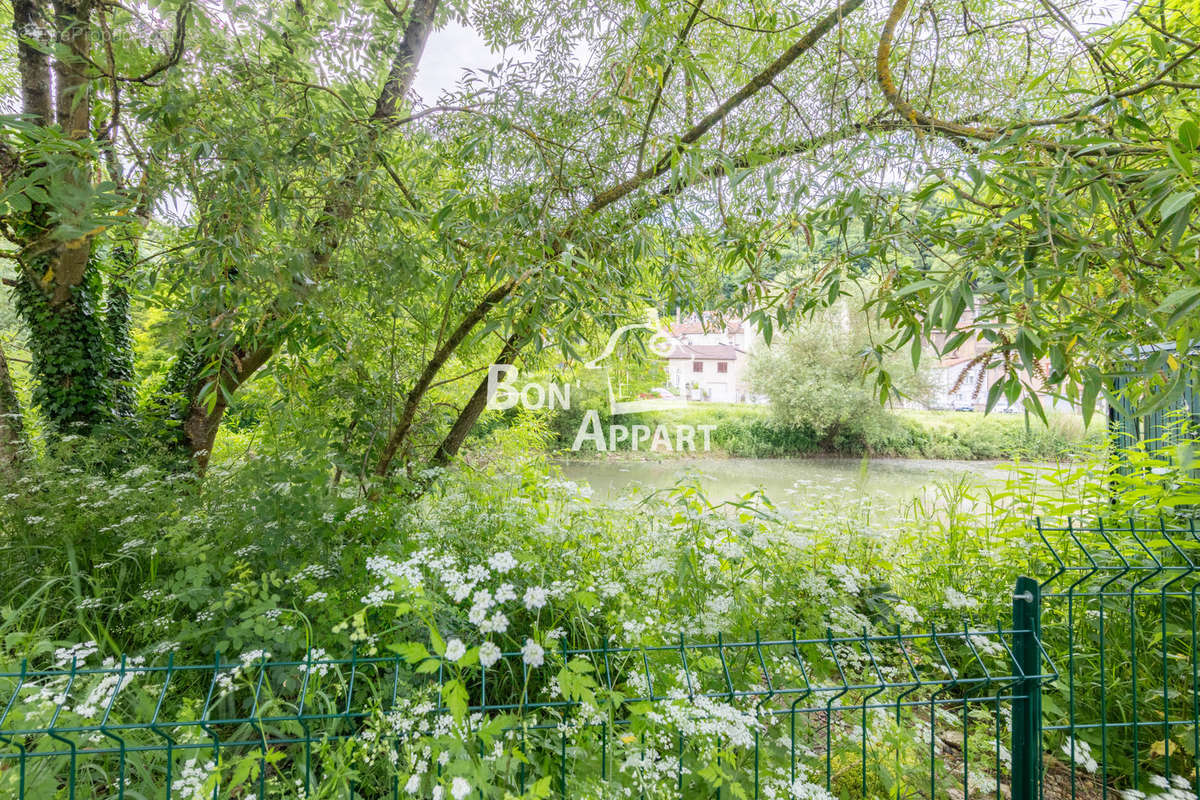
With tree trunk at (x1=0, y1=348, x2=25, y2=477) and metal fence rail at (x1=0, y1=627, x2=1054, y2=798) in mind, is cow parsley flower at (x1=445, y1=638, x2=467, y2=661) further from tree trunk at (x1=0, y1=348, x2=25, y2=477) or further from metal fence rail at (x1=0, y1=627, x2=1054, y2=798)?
tree trunk at (x1=0, y1=348, x2=25, y2=477)

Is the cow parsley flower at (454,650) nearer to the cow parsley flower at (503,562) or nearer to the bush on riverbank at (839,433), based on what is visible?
the cow parsley flower at (503,562)

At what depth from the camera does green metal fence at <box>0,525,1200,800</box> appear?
1.01 metres

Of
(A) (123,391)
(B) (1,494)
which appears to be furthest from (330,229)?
(A) (123,391)

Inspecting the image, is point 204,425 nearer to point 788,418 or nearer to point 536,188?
point 536,188

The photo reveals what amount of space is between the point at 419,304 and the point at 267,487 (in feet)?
3.52

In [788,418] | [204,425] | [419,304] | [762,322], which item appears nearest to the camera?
[762,322]

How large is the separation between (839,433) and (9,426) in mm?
11444

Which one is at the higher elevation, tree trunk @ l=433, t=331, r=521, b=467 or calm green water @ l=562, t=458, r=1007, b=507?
tree trunk @ l=433, t=331, r=521, b=467

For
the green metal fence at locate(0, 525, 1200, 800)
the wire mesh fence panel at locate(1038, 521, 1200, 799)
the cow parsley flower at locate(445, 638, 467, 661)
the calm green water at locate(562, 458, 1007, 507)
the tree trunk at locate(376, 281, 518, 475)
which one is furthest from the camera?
the calm green water at locate(562, 458, 1007, 507)

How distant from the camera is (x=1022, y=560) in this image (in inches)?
92.7

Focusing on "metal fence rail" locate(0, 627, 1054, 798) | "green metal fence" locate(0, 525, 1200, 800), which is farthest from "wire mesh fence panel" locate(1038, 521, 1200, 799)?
"metal fence rail" locate(0, 627, 1054, 798)

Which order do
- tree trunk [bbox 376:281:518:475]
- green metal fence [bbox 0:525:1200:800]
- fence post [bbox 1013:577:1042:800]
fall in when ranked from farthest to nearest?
1. tree trunk [bbox 376:281:518:475]
2. fence post [bbox 1013:577:1042:800]
3. green metal fence [bbox 0:525:1200:800]

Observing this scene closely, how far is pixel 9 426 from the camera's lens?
10.6ft

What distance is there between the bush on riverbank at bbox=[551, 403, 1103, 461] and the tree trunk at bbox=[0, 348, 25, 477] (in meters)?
6.94
